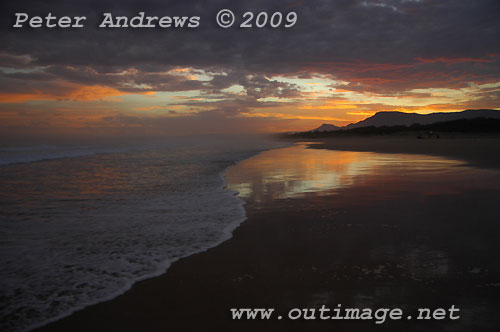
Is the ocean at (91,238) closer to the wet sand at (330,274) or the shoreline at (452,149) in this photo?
the wet sand at (330,274)

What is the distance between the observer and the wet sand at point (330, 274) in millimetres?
3193

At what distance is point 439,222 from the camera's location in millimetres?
6117

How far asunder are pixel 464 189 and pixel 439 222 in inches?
163

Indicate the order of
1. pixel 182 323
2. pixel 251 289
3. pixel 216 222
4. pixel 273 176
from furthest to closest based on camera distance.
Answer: pixel 273 176
pixel 216 222
pixel 251 289
pixel 182 323

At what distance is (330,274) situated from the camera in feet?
13.2

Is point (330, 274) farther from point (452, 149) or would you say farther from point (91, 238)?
point (452, 149)

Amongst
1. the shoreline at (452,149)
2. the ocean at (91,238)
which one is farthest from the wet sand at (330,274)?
the shoreline at (452,149)

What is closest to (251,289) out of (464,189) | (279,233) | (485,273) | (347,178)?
(279,233)

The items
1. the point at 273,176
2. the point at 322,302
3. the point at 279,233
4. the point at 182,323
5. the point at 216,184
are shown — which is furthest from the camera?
the point at 273,176

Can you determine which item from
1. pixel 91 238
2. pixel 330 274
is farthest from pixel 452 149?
pixel 91 238

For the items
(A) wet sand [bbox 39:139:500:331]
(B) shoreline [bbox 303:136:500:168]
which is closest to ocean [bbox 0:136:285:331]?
(A) wet sand [bbox 39:139:500:331]

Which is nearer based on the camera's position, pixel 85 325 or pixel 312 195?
pixel 85 325

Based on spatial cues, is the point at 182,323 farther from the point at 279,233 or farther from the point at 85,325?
the point at 279,233

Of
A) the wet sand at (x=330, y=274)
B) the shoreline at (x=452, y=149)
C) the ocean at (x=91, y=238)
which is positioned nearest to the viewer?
the wet sand at (x=330, y=274)
